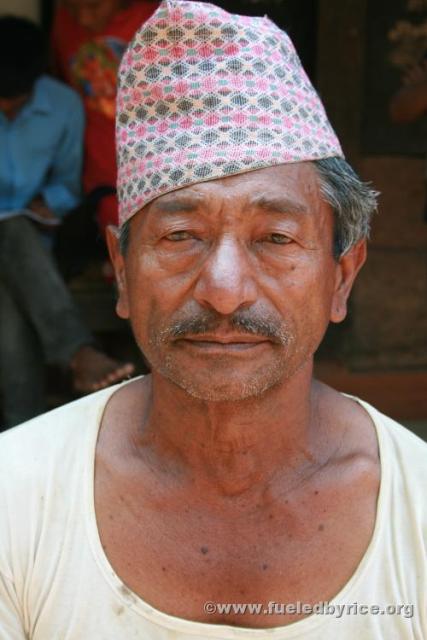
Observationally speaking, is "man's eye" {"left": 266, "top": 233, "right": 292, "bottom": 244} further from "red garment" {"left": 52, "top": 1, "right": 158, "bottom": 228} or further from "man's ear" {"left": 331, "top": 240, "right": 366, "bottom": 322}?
"red garment" {"left": 52, "top": 1, "right": 158, "bottom": 228}

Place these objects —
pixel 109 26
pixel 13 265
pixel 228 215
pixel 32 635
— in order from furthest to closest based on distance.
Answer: pixel 109 26 → pixel 13 265 → pixel 32 635 → pixel 228 215

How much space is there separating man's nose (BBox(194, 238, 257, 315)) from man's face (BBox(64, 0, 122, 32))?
3.14m

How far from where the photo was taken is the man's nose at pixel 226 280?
6.39 ft

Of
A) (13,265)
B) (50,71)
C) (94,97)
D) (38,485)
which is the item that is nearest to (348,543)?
(38,485)

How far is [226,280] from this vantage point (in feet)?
6.41

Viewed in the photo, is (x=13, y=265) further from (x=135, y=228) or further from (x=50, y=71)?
(x=135, y=228)

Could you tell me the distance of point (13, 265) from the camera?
175 inches

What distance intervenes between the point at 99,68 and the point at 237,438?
3.17 m

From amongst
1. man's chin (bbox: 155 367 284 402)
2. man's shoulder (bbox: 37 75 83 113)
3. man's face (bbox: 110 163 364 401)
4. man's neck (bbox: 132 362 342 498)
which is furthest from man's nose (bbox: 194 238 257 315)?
man's shoulder (bbox: 37 75 83 113)

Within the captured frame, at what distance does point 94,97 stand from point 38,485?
311cm

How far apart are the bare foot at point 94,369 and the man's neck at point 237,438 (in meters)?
2.05

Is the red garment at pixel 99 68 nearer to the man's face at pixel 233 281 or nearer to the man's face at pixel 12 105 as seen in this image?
the man's face at pixel 12 105

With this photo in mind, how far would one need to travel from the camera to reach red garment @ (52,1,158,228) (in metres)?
4.84

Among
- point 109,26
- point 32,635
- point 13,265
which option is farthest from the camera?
point 109,26
